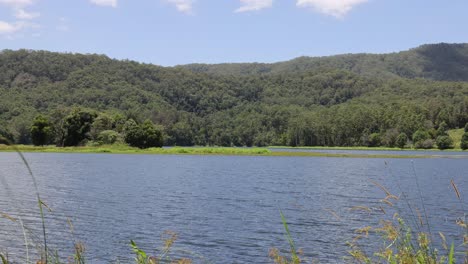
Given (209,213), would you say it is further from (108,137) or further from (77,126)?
(77,126)

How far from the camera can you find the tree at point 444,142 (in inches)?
7292

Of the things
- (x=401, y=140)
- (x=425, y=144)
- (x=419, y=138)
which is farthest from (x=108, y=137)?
(x=425, y=144)

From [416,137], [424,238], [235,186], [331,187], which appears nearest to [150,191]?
[235,186]

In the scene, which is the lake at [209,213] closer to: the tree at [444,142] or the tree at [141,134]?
the tree at [141,134]

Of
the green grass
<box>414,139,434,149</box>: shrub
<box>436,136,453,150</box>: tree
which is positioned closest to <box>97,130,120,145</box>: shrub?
the green grass

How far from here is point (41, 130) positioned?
140 metres

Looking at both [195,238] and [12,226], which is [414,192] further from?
[12,226]

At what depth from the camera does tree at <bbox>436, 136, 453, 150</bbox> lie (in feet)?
608

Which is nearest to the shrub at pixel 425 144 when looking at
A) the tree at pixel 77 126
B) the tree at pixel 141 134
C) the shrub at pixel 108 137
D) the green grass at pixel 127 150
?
the green grass at pixel 127 150

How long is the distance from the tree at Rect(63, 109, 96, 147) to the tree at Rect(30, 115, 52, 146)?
7014 mm

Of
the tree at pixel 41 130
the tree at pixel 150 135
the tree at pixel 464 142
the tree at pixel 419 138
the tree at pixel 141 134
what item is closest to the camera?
the tree at pixel 141 134

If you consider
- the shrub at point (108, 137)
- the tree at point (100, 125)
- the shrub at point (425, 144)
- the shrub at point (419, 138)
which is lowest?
the shrub at point (425, 144)

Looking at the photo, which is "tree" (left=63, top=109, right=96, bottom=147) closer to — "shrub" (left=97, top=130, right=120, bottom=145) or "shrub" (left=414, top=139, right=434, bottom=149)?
"shrub" (left=97, top=130, right=120, bottom=145)

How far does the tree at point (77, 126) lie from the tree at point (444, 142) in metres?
121
